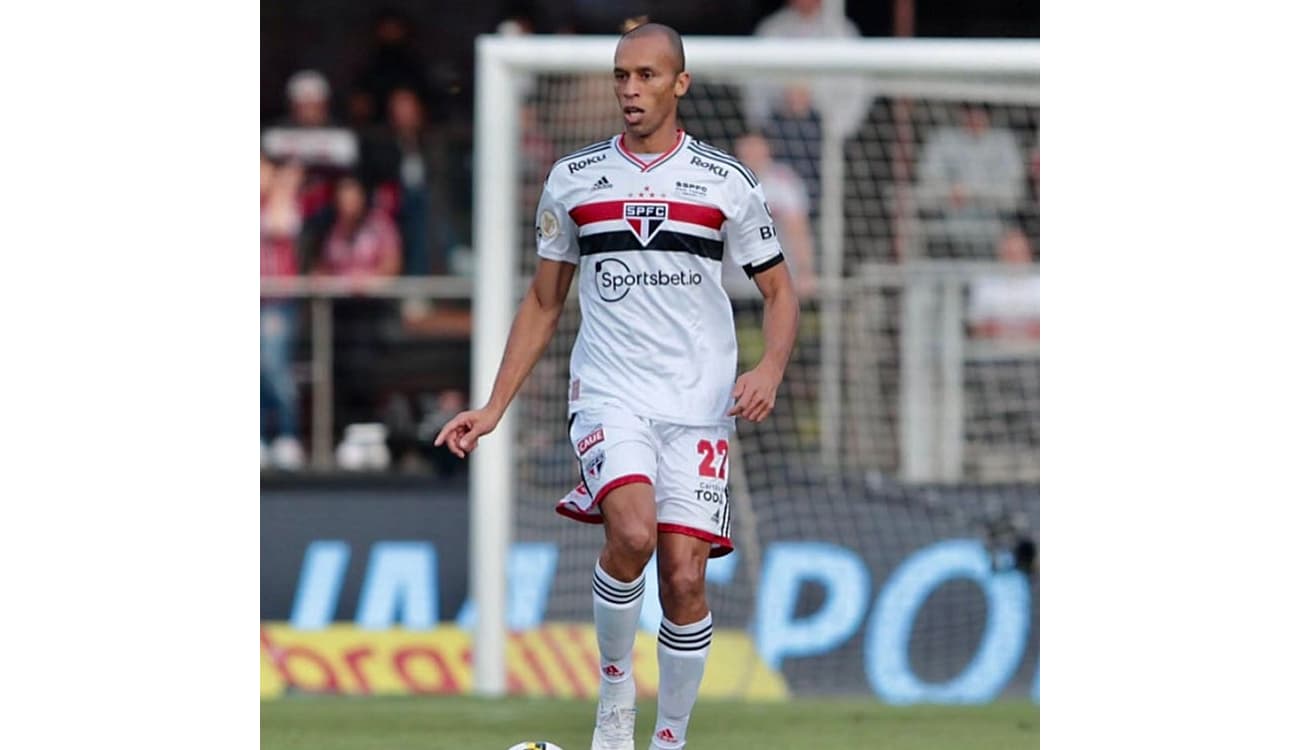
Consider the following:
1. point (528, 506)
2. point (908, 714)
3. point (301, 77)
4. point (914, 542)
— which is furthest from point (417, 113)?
point (908, 714)

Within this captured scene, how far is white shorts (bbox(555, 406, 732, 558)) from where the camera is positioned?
6234mm

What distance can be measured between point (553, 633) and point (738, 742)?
3017 millimetres

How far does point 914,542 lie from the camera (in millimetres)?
10906

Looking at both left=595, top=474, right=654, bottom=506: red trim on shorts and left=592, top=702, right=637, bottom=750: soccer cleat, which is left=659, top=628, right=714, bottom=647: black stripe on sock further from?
left=595, top=474, right=654, bottom=506: red trim on shorts

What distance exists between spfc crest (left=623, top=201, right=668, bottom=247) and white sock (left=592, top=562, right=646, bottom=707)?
101cm

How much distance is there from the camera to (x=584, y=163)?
6.38 metres

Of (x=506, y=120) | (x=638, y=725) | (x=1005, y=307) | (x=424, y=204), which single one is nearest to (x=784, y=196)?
(x=1005, y=307)

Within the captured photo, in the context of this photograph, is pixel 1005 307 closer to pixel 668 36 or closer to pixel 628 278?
pixel 628 278

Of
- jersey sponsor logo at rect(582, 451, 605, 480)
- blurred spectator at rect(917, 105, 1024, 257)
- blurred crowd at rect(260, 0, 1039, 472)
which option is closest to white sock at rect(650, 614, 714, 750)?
jersey sponsor logo at rect(582, 451, 605, 480)

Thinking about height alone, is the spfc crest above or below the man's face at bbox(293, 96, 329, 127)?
below

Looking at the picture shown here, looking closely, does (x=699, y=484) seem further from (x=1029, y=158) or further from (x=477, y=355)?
(x=1029, y=158)

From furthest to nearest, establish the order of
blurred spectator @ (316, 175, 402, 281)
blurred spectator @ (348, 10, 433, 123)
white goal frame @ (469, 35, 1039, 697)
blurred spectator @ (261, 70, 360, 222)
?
1. blurred spectator @ (348, 10, 433, 123)
2. blurred spectator @ (261, 70, 360, 222)
3. blurred spectator @ (316, 175, 402, 281)
4. white goal frame @ (469, 35, 1039, 697)

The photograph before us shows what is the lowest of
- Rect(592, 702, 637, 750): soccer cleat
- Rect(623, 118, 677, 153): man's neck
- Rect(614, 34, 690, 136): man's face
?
Rect(592, 702, 637, 750): soccer cleat

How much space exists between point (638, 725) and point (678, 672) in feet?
5.55
